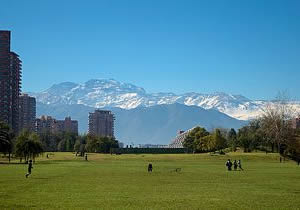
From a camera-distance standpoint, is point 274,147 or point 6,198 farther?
point 274,147

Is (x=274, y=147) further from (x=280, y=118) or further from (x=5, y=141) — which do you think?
(x=5, y=141)

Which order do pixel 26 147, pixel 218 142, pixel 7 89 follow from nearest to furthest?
pixel 26 147, pixel 218 142, pixel 7 89

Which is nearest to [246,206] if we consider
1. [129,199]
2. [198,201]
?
[198,201]

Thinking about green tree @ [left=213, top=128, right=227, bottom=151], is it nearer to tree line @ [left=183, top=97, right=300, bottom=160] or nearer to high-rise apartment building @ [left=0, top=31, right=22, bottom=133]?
tree line @ [left=183, top=97, right=300, bottom=160]

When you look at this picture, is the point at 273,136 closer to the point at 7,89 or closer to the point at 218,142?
the point at 218,142

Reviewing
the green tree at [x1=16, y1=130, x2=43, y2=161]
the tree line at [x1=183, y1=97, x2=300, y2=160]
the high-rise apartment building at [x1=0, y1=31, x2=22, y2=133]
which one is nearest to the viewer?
the green tree at [x1=16, y1=130, x2=43, y2=161]

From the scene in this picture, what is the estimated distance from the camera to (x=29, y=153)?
107625 mm

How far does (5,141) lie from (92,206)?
267 ft

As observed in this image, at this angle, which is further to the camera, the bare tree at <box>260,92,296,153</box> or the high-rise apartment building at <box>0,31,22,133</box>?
the high-rise apartment building at <box>0,31,22,133</box>

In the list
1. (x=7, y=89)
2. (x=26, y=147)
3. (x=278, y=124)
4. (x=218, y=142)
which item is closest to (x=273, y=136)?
(x=278, y=124)

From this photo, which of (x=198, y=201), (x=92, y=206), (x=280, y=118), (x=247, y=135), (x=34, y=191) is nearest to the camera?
(x=92, y=206)

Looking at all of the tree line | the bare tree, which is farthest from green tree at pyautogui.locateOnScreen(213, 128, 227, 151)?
the bare tree

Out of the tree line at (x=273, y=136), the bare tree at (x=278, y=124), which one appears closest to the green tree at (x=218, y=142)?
the tree line at (x=273, y=136)

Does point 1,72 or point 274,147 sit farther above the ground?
point 1,72
